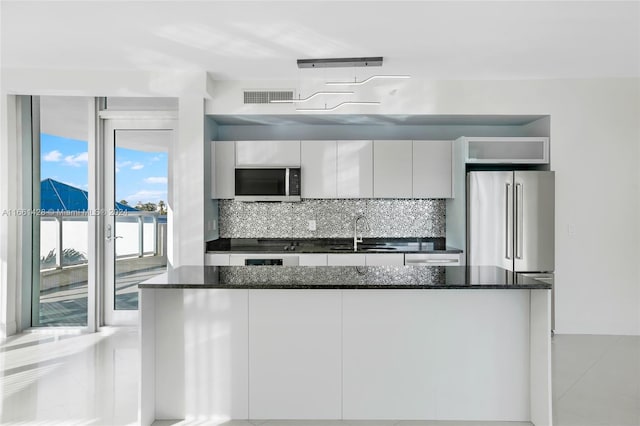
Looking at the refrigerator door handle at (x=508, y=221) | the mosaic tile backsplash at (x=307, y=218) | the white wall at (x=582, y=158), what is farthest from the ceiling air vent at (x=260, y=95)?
the refrigerator door handle at (x=508, y=221)

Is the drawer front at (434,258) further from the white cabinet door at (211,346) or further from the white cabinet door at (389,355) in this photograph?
the white cabinet door at (211,346)

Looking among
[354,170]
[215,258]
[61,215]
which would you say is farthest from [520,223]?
[61,215]

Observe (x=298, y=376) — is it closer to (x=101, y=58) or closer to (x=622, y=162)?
(x=101, y=58)

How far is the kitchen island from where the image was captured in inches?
109

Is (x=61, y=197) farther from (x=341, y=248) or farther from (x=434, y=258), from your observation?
(x=434, y=258)

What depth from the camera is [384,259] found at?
15.8 ft

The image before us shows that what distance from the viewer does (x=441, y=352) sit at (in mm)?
2771

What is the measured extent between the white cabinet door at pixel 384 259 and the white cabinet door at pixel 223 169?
5.55ft

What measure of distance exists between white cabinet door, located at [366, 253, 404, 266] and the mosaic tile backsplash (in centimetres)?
76

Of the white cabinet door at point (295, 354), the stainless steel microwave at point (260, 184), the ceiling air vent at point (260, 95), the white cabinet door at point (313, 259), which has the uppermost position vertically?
the ceiling air vent at point (260, 95)

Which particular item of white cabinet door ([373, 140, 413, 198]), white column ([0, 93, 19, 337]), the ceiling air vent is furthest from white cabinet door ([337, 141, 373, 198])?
white column ([0, 93, 19, 337])

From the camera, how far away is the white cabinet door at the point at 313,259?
4.81m

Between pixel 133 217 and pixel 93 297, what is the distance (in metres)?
0.96

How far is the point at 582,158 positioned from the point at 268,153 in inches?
132
